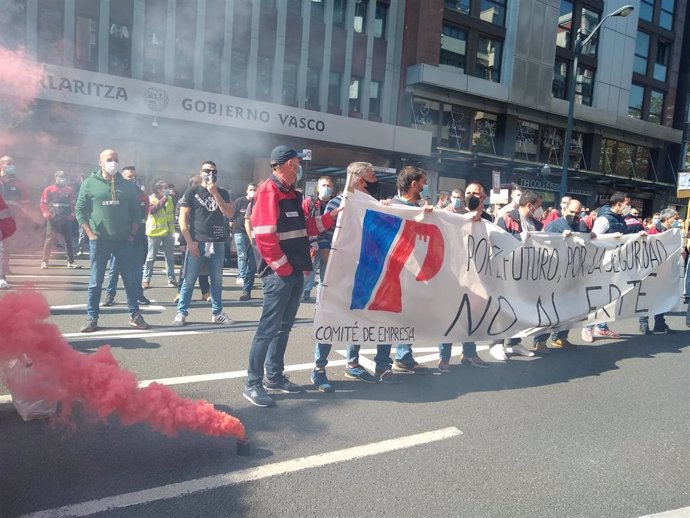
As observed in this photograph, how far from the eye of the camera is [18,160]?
363 cm

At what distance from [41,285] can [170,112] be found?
816 cm

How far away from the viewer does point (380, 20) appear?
70.7 feet

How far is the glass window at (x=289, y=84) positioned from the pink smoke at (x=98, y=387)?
1716 centimetres

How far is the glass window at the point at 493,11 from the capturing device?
23.8 meters

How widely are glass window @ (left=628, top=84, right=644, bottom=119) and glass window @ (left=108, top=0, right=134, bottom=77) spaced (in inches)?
1087

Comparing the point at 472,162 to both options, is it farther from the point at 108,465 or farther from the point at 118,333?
the point at 108,465

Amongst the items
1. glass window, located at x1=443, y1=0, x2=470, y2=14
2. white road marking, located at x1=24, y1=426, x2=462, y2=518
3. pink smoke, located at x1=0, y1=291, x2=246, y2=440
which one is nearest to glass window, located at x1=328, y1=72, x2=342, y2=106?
glass window, located at x1=443, y1=0, x2=470, y2=14

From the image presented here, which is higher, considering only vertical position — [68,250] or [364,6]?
[364,6]

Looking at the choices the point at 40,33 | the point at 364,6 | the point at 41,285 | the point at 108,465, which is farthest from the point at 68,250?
the point at 364,6

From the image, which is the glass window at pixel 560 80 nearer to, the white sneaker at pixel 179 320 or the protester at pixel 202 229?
the protester at pixel 202 229

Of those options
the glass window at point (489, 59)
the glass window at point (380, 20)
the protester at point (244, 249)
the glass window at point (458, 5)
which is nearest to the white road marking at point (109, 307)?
the protester at point (244, 249)

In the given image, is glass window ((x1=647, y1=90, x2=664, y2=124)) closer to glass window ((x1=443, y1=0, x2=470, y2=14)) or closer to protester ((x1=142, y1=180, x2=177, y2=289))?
glass window ((x1=443, y1=0, x2=470, y2=14))

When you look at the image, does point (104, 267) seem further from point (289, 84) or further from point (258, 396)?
point (289, 84)

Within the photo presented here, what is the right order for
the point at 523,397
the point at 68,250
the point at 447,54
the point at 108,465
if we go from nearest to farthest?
the point at 108,465
the point at 523,397
the point at 68,250
the point at 447,54
